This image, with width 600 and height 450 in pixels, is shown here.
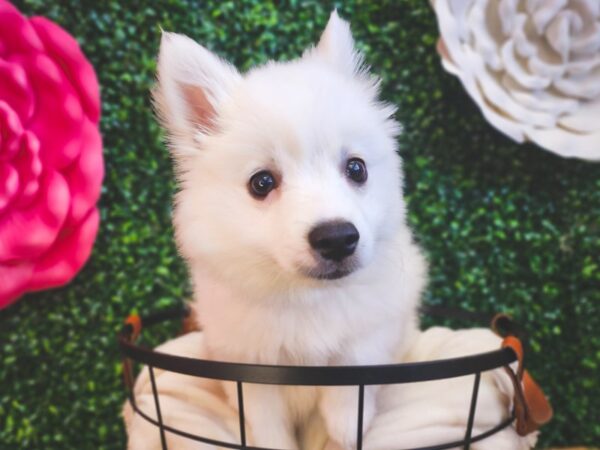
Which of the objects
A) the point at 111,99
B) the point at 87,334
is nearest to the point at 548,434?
the point at 87,334

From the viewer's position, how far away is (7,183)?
108 centimetres

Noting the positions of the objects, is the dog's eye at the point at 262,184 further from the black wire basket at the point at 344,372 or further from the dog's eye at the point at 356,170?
the black wire basket at the point at 344,372

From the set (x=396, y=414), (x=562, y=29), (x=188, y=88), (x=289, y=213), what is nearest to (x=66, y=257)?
(x=188, y=88)

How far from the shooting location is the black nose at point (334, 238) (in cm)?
67

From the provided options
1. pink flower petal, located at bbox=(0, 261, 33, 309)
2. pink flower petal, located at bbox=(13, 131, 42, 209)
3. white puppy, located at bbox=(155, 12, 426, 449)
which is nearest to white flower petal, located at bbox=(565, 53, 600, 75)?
white puppy, located at bbox=(155, 12, 426, 449)

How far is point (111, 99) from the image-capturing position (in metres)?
1.24

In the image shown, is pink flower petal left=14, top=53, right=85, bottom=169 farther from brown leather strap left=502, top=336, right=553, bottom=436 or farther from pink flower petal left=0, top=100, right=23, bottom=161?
brown leather strap left=502, top=336, right=553, bottom=436

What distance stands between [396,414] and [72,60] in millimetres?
946

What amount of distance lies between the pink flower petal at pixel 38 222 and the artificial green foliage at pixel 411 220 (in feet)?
0.46

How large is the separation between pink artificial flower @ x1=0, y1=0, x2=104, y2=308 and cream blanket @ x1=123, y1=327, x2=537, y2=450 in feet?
1.35

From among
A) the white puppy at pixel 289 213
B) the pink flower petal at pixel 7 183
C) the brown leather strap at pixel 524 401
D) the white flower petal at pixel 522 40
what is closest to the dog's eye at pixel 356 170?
the white puppy at pixel 289 213

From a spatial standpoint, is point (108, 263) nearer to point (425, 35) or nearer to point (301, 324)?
point (301, 324)

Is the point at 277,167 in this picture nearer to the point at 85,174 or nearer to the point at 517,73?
the point at 85,174

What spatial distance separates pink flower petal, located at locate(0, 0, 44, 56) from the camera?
107cm
